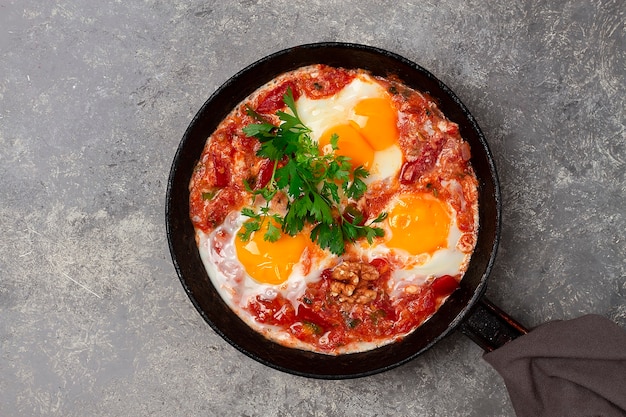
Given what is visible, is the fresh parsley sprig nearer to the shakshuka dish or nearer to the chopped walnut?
the shakshuka dish

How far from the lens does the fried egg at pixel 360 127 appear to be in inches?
155

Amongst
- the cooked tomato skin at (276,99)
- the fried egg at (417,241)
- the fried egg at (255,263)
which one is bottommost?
the fried egg at (255,263)

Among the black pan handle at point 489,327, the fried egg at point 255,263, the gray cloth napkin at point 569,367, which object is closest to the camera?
the gray cloth napkin at point 569,367

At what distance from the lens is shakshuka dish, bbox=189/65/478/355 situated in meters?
3.89

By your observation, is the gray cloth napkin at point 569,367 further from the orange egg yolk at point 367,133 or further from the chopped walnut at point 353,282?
the orange egg yolk at point 367,133

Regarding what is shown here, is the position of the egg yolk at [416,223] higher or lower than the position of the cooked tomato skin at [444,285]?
higher

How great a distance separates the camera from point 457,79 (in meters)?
→ 4.38

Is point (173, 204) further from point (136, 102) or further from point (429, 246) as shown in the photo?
point (429, 246)

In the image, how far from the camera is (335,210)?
3963 millimetres

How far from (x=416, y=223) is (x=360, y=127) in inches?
27.8

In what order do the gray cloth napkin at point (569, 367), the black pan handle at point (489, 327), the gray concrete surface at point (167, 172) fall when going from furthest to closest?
the gray concrete surface at point (167, 172)
the black pan handle at point (489, 327)
the gray cloth napkin at point (569, 367)

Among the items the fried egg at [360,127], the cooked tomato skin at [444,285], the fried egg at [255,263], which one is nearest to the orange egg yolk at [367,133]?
the fried egg at [360,127]

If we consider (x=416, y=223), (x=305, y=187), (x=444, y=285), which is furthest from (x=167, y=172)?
(x=444, y=285)

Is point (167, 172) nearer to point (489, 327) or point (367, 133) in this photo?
point (367, 133)
